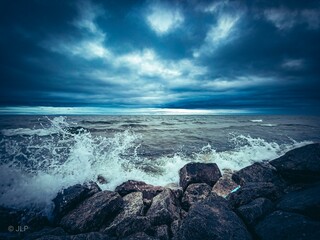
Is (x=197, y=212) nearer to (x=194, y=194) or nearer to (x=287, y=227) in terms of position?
(x=287, y=227)

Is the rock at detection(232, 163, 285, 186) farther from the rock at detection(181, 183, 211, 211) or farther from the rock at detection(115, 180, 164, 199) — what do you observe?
the rock at detection(115, 180, 164, 199)

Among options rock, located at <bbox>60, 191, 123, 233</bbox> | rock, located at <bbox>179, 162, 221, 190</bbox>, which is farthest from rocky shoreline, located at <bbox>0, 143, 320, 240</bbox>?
rock, located at <bbox>179, 162, 221, 190</bbox>

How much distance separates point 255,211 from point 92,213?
3396mm

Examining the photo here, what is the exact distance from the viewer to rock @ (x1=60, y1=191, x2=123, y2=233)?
364 cm

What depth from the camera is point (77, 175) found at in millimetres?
6082

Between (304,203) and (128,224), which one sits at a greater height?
(304,203)

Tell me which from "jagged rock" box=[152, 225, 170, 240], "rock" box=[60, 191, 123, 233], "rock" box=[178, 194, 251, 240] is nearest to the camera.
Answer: "rock" box=[178, 194, 251, 240]

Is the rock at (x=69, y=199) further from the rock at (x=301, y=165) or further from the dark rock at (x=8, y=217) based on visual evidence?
the rock at (x=301, y=165)

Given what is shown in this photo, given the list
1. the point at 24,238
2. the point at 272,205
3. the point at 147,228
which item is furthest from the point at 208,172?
the point at 24,238

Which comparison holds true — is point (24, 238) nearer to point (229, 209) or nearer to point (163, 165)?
point (229, 209)

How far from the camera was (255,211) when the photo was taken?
123 inches

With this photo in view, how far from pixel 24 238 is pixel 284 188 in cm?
605

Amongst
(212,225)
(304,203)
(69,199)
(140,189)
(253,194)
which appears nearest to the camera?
(212,225)

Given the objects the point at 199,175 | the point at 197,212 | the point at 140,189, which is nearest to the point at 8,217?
the point at 140,189
